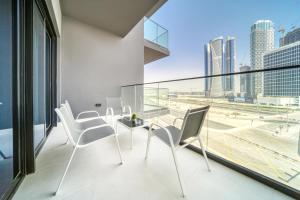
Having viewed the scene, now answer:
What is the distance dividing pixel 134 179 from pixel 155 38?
576 centimetres

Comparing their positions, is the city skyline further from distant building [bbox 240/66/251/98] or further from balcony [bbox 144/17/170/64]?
distant building [bbox 240/66/251/98]

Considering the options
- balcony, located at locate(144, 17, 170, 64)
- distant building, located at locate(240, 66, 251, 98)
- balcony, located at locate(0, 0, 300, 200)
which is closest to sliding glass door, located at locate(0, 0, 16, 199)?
balcony, located at locate(0, 0, 300, 200)

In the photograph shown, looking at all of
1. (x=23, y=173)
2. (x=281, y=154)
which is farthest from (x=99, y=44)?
(x=281, y=154)

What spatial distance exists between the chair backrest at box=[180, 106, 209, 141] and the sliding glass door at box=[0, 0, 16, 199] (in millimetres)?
1600

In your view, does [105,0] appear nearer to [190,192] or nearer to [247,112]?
[247,112]

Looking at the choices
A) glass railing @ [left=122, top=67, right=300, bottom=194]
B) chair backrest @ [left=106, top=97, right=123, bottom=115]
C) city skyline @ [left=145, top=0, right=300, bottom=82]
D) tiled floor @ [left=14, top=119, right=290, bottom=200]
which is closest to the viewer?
tiled floor @ [left=14, top=119, right=290, bottom=200]

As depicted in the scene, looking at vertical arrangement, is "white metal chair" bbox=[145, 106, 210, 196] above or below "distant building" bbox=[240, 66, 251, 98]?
below

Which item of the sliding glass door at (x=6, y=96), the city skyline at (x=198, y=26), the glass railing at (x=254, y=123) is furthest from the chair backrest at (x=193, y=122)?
the city skyline at (x=198, y=26)

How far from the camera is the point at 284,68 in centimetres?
115

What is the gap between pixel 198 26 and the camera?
1003 cm

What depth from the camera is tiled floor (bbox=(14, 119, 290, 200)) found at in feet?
3.63

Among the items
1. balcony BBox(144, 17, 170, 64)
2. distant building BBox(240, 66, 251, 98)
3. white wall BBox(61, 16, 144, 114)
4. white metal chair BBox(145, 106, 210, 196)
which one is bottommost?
white metal chair BBox(145, 106, 210, 196)

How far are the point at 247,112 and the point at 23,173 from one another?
2.56 meters

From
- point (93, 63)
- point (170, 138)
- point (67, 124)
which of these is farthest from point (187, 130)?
point (93, 63)
